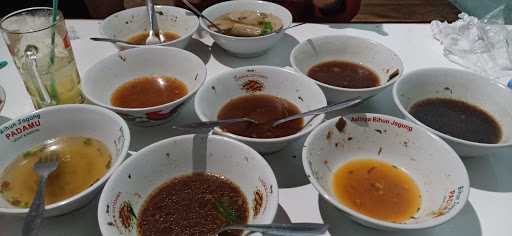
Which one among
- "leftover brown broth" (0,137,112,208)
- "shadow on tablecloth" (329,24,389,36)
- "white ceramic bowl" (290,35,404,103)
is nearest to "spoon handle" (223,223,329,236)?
"leftover brown broth" (0,137,112,208)

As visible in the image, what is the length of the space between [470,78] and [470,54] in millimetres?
320

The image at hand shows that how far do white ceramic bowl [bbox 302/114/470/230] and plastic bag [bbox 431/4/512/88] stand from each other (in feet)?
2.23

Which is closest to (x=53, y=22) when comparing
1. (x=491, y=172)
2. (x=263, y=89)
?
(x=263, y=89)

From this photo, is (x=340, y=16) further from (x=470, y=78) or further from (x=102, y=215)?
(x=102, y=215)

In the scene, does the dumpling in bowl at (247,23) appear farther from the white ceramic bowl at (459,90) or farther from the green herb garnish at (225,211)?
the green herb garnish at (225,211)

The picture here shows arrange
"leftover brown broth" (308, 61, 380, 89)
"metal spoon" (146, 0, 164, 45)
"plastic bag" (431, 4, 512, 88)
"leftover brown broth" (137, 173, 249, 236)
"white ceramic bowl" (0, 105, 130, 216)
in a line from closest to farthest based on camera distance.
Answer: "leftover brown broth" (137, 173, 249, 236)
"white ceramic bowl" (0, 105, 130, 216)
"leftover brown broth" (308, 61, 380, 89)
"plastic bag" (431, 4, 512, 88)
"metal spoon" (146, 0, 164, 45)

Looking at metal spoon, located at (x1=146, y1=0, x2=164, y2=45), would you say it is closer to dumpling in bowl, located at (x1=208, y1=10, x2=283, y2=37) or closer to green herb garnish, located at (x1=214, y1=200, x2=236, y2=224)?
dumpling in bowl, located at (x1=208, y1=10, x2=283, y2=37)

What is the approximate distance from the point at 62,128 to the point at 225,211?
1.96 ft

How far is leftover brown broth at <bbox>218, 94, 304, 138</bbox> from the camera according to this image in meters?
1.20

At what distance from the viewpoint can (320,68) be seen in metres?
1.54

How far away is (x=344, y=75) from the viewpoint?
1508 mm

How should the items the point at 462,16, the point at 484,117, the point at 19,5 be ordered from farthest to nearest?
the point at 19,5 < the point at 462,16 < the point at 484,117

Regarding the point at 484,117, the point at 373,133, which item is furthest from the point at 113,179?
the point at 484,117

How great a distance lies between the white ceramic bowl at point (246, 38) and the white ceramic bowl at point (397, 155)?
557 millimetres
